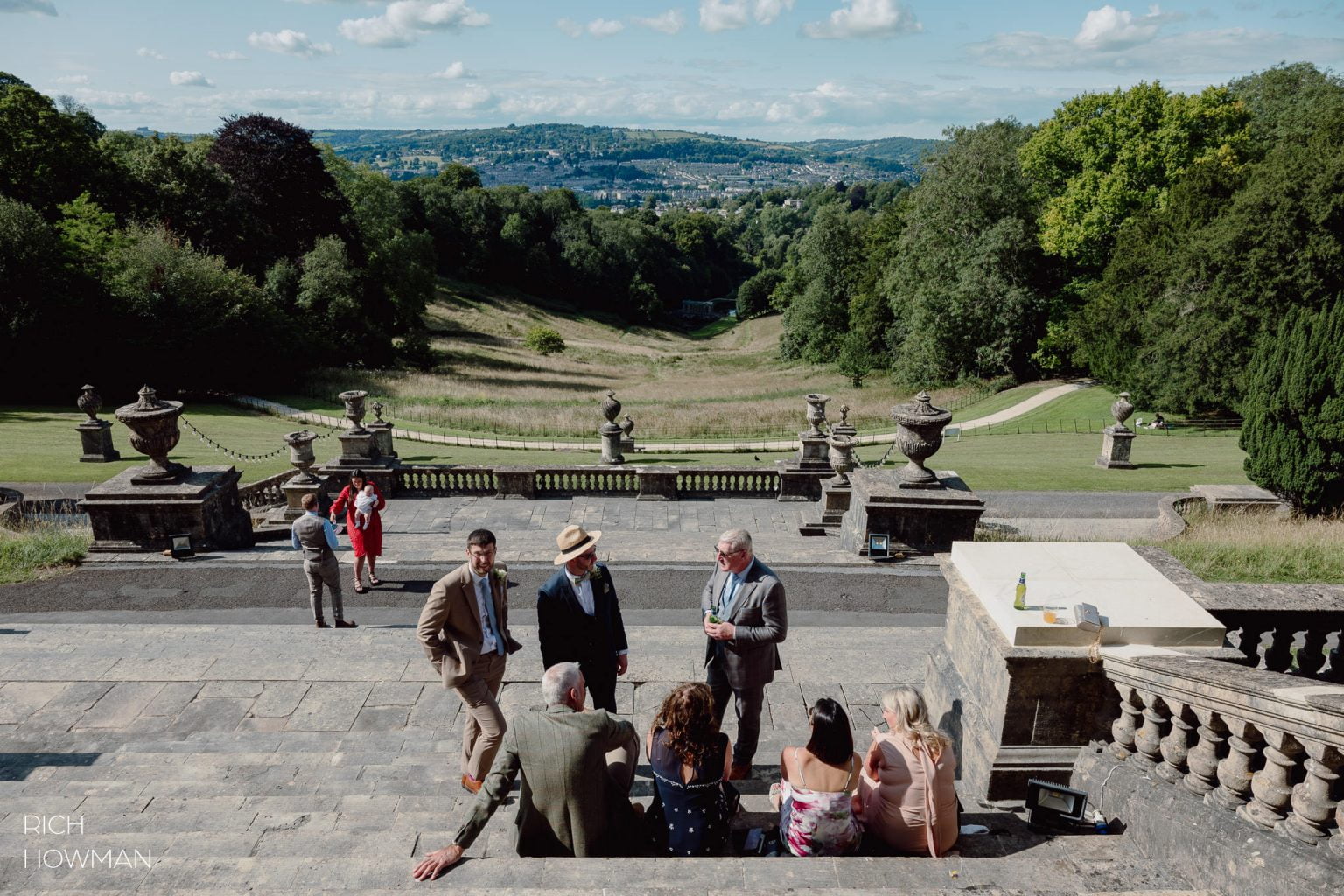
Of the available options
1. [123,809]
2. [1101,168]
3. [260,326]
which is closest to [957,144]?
[1101,168]

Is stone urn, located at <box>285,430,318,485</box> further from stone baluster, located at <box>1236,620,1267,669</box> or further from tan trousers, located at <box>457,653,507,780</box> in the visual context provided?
stone baluster, located at <box>1236,620,1267,669</box>

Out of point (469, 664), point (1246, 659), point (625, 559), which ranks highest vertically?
point (1246, 659)

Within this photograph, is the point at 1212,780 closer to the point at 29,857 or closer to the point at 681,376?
the point at 29,857

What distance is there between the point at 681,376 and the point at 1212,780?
5511 centimetres

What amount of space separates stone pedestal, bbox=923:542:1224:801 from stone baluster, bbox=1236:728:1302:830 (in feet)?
3.77

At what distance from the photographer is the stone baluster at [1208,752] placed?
13.9 ft

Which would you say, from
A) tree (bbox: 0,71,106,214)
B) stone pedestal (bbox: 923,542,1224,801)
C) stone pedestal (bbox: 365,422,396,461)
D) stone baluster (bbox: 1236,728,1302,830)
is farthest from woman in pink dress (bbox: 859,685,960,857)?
tree (bbox: 0,71,106,214)

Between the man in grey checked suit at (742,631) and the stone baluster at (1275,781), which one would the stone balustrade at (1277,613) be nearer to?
the stone baluster at (1275,781)

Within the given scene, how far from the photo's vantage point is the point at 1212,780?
4273 millimetres

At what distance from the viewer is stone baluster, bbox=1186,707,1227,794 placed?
4.24 meters

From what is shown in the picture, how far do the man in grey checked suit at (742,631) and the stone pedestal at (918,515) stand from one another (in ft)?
20.7

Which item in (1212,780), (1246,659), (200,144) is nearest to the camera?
(1212,780)

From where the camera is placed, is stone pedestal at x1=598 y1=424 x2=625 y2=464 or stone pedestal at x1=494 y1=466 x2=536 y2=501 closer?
stone pedestal at x1=494 y1=466 x2=536 y2=501

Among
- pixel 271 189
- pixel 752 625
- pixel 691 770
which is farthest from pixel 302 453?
pixel 271 189
